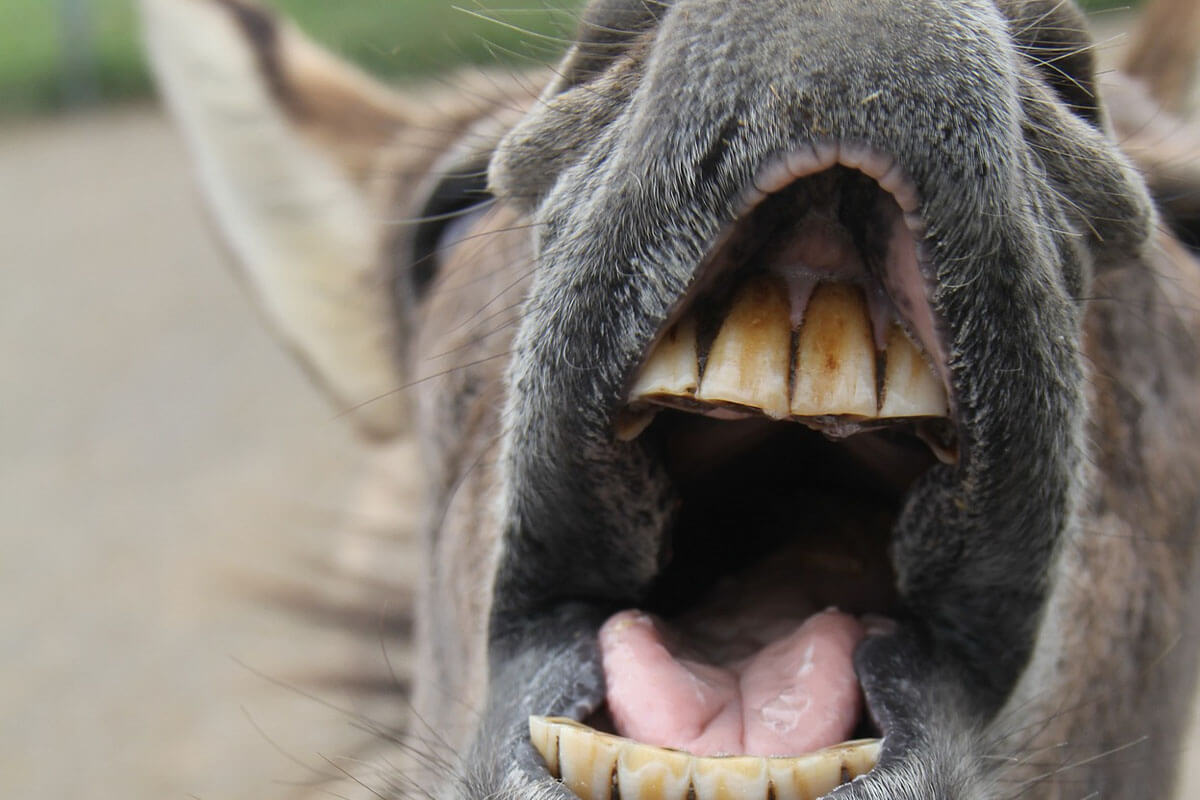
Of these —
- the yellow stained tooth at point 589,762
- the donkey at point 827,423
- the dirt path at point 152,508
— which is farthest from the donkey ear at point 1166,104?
the dirt path at point 152,508

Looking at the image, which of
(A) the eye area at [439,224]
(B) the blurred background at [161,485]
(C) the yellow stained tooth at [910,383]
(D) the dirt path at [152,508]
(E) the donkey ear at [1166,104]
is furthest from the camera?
(D) the dirt path at [152,508]

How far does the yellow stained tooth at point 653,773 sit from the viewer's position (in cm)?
119

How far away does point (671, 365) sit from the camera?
1.28 metres

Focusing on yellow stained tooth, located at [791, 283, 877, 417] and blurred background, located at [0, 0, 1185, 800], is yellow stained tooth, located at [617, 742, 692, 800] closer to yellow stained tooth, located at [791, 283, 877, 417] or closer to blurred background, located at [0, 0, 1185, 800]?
yellow stained tooth, located at [791, 283, 877, 417]

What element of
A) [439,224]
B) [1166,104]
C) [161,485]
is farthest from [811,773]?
[161,485]

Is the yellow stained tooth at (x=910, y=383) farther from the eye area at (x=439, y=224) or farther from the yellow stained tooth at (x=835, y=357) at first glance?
the eye area at (x=439, y=224)

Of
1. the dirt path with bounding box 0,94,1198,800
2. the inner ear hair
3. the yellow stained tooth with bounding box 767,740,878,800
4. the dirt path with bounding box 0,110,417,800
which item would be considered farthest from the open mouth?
the dirt path with bounding box 0,110,417,800

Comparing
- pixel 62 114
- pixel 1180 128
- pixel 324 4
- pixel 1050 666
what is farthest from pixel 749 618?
pixel 324 4

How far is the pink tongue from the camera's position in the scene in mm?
1308

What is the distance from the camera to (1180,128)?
2.07 metres

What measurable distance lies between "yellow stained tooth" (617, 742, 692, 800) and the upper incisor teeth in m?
0.34

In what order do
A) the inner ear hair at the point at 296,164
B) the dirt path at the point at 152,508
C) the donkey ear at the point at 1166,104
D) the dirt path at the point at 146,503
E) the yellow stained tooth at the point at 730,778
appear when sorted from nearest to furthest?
the yellow stained tooth at the point at 730,778
the donkey ear at the point at 1166,104
the inner ear hair at the point at 296,164
the dirt path at the point at 152,508
the dirt path at the point at 146,503

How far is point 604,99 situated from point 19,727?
401 cm

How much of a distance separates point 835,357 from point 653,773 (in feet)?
1.43
